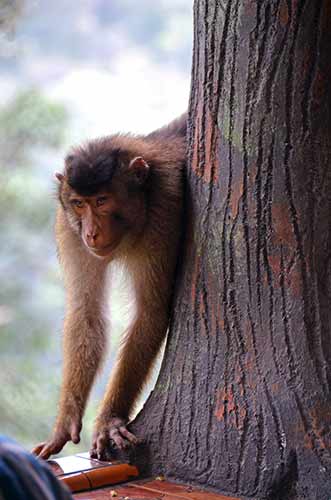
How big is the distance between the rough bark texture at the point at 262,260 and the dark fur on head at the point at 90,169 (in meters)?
0.32

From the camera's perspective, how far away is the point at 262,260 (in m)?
2.73

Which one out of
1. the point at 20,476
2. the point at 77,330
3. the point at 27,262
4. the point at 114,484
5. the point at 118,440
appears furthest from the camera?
the point at 27,262

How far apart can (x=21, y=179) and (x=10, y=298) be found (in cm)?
80

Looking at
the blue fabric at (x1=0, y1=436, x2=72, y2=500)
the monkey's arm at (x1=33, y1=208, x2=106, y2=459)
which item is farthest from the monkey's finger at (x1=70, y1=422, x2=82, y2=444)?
the blue fabric at (x1=0, y1=436, x2=72, y2=500)

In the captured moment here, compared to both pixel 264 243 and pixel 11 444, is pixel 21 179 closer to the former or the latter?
pixel 264 243

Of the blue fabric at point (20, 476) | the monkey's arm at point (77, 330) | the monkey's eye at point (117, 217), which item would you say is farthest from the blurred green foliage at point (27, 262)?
the blue fabric at point (20, 476)

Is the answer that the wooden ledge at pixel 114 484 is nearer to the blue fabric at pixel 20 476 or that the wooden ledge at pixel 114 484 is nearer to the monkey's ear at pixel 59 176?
the monkey's ear at pixel 59 176

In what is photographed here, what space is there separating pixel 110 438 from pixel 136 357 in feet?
0.92

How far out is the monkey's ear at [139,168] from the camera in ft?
9.95

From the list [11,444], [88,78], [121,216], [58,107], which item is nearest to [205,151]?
[121,216]

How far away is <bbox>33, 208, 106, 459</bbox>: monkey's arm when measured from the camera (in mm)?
3162

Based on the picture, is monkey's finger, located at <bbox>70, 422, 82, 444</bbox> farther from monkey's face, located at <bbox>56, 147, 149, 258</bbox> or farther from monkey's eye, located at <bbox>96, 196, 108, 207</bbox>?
monkey's eye, located at <bbox>96, 196, 108, 207</bbox>

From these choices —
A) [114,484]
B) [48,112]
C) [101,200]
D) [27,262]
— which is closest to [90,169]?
[101,200]

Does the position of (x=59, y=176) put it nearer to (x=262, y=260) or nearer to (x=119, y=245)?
(x=119, y=245)
